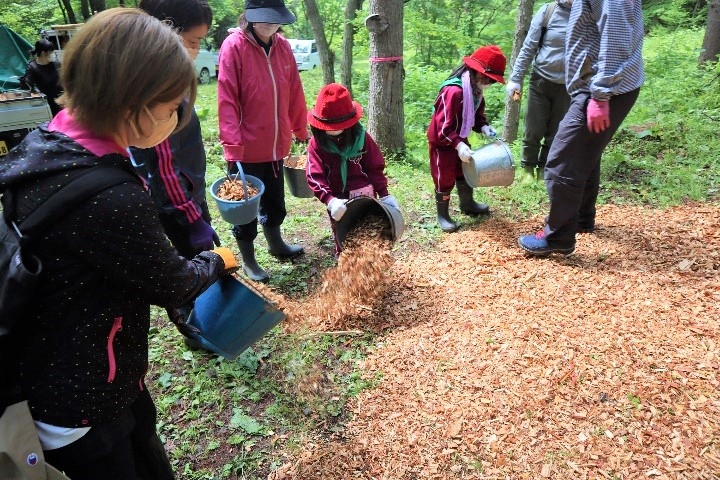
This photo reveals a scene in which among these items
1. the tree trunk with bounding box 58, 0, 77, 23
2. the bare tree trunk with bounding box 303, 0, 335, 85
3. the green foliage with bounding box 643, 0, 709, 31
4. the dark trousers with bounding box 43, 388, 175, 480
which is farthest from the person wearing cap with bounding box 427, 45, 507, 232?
the tree trunk with bounding box 58, 0, 77, 23

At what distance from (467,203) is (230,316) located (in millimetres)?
3210

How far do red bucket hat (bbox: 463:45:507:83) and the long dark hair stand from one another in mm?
1311

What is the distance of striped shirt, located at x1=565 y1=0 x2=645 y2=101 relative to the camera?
10.3 feet

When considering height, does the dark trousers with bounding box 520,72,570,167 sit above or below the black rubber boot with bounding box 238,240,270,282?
above

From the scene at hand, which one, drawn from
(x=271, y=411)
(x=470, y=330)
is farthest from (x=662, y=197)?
(x=271, y=411)

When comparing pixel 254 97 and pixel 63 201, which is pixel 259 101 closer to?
pixel 254 97

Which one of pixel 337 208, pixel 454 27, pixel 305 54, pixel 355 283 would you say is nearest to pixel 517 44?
pixel 337 208

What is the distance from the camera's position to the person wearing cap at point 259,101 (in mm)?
3623

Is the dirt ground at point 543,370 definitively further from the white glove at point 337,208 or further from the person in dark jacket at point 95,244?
the person in dark jacket at point 95,244

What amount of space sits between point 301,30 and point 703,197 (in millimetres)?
25954

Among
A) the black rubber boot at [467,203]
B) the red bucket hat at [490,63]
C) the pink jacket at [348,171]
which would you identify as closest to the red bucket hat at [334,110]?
the pink jacket at [348,171]

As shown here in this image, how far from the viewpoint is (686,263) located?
12.0ft

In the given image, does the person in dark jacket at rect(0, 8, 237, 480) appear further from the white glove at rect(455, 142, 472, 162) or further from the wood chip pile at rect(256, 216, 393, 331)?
the white glove at rect(455, 142, 472, 162)

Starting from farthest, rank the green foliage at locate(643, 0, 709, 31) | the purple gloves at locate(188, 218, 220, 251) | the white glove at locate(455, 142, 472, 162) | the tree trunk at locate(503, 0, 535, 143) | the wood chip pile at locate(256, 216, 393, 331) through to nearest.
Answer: the green foliage at locate(643, 0, 709, 31) < the tree trunk at locate(503, 0, 535, 143) < the white glove at locate(455, 142, 472, 162) < the wood chip pile at locate(256, 216, 393, 331) < the purple gloves at locate(188, 218, 220, 251)
